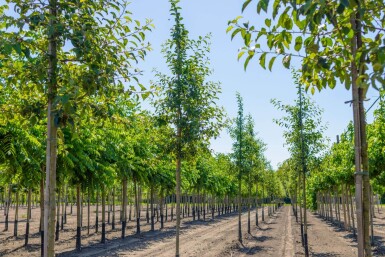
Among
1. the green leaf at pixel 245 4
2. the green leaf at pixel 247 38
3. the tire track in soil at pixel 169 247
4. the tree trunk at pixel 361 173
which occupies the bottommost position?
the tire track in soil at pixel 169 247

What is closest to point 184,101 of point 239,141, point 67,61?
point 67,61

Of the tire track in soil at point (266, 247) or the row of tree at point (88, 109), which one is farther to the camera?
the tire track in soil at point (266, 247)

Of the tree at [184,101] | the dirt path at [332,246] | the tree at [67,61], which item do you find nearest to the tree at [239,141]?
the dirt path at [332,246]

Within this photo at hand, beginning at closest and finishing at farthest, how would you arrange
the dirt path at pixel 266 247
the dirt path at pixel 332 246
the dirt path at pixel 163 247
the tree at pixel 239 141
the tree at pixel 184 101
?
1. the tree at pixel 184 101
2. the dirt path at pixel 332 246
3. the dirt path at pixel 266 247
4. the dirt path at pixel 163 247
5. the tree at pixel 239 141

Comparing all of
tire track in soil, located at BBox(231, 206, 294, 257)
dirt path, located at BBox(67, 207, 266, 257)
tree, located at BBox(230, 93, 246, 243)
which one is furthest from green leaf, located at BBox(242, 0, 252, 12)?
tree, located at BBox(230, 93, 246, 243)

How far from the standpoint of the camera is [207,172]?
46.2 meters

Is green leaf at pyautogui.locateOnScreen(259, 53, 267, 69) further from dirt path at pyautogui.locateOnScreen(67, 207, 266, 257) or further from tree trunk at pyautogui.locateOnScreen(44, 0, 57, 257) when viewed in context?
dirt path at pyautogui.locateOnScreen(67, 207, 266, 257)

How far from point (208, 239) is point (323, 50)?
80.0 ft

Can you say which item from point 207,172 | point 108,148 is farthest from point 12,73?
point 207,172

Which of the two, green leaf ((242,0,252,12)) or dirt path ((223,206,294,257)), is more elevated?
green leaf ((242,0,252,12))

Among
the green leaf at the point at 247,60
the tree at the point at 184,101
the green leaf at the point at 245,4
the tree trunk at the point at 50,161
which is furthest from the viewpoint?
the tree at the point at 184,101

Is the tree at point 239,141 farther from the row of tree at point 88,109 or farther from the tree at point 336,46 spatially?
the tree at point 336,46

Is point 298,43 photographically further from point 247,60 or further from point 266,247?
point 266,247

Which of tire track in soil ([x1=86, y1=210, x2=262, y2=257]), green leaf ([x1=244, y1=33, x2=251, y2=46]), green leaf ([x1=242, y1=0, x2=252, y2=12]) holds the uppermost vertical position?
green leaf ([x1=244, y1=33, x2=251, y2=46])
